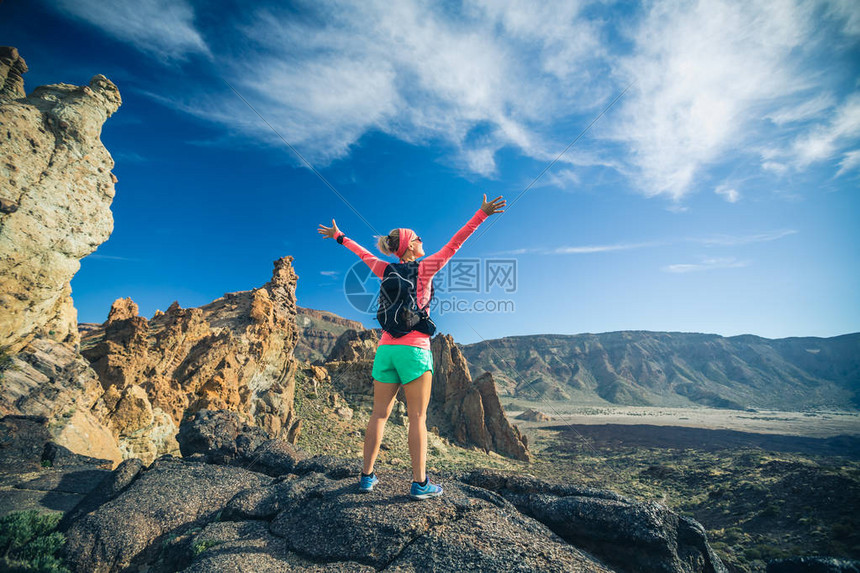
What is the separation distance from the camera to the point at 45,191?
802cm

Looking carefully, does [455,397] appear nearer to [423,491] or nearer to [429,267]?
[423,491]

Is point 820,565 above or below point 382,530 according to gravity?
below

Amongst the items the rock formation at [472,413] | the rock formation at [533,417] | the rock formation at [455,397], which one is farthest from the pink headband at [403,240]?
the rock formation at [533,417]

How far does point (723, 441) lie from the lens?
65812mm

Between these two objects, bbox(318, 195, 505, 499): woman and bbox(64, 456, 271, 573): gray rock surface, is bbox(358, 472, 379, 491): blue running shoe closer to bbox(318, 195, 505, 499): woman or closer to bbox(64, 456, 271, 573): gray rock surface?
bbox(318, 195, 505, 499): woman

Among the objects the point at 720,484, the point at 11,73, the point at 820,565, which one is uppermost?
the point at 11,73

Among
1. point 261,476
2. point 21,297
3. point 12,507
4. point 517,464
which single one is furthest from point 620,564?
point 517,464

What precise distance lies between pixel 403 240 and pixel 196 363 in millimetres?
18339

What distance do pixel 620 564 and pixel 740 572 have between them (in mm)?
16218

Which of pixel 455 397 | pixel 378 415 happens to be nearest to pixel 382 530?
pixel 378 415

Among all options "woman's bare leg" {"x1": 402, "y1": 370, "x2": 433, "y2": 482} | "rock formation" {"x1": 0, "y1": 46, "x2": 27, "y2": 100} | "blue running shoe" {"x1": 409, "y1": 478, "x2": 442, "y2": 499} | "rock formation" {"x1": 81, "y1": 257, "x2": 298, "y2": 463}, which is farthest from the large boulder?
"rock formation" {"x1": 0, "y1": 46, "x2": 27, "y2": 100}

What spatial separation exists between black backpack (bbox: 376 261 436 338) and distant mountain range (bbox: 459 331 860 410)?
14735 cm

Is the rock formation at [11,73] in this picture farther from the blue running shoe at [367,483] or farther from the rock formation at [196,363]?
the blue running shoe at [367,483]

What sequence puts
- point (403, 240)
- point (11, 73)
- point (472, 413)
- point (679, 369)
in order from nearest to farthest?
point (403, 240) → point (11, 73) → point (472, 413) → point (679, 369)
